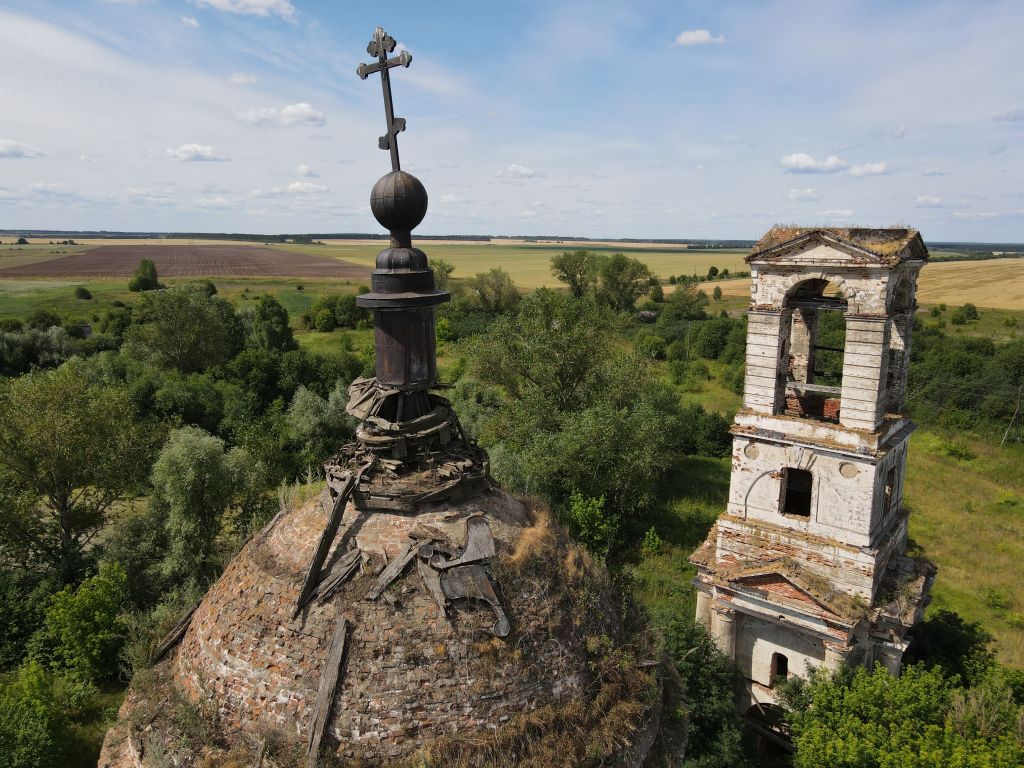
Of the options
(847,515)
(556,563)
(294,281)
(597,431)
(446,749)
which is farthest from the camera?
(294,281)

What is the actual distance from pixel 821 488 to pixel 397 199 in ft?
43.6

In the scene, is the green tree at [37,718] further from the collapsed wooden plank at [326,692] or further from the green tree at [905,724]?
the green tree at [905,724]

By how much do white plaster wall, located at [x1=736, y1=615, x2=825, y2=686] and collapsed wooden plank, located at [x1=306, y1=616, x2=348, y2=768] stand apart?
13.8 m

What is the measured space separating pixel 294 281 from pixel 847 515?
9013 cm

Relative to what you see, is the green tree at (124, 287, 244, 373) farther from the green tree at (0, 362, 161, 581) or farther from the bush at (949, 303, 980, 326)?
the bush at (949, 303, 980, 326)

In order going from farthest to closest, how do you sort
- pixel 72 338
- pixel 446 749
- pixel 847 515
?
pixel 72 338
pixel 847 515
pixel 446 749

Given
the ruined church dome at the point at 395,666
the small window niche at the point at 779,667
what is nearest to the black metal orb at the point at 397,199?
the ruined church dome at the point at 395,666

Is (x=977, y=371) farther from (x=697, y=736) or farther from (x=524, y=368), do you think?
(x=697, y=736)

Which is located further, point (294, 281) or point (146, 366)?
point (294, 281)

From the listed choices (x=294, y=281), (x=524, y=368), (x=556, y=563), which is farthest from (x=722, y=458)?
(x=294, y=281)

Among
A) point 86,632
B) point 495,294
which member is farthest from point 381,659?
point 495,294

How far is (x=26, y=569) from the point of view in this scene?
19875 millimetres

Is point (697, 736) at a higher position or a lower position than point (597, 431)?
lower

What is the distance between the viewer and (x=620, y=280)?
248ft
